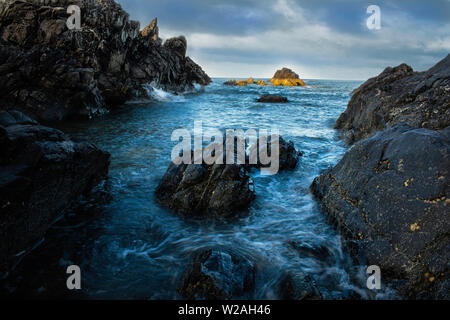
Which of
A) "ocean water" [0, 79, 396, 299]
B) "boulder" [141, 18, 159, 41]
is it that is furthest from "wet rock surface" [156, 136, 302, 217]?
"boulder" [141, 18, 159, 41]

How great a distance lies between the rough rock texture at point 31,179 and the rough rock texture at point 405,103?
354 inches

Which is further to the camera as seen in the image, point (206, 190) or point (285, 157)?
A: point (285, 157)

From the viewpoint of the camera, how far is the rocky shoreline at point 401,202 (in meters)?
3.55

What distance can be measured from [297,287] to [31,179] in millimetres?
5066

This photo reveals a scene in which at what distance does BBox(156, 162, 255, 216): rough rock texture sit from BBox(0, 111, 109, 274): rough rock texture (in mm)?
2289

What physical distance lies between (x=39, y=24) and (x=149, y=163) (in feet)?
67.6

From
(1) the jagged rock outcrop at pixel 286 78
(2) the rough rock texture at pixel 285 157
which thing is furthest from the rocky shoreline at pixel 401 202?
(1) the jagged rock outcrop at pixel 286 78

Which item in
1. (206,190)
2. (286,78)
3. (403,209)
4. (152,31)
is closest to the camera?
(403,209)

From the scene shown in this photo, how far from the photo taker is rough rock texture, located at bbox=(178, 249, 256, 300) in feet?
12.0

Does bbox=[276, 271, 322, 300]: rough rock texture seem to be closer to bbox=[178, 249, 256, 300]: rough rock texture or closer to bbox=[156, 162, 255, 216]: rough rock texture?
bbox=[178, 249, 256, 300]: rough rock texture

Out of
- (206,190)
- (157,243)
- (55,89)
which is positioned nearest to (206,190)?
(206,190)

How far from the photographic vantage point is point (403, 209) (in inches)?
161

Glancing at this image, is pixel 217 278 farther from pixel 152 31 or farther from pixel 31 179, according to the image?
pixel 152 31

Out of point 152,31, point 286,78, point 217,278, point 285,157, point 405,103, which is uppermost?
point 286,78
